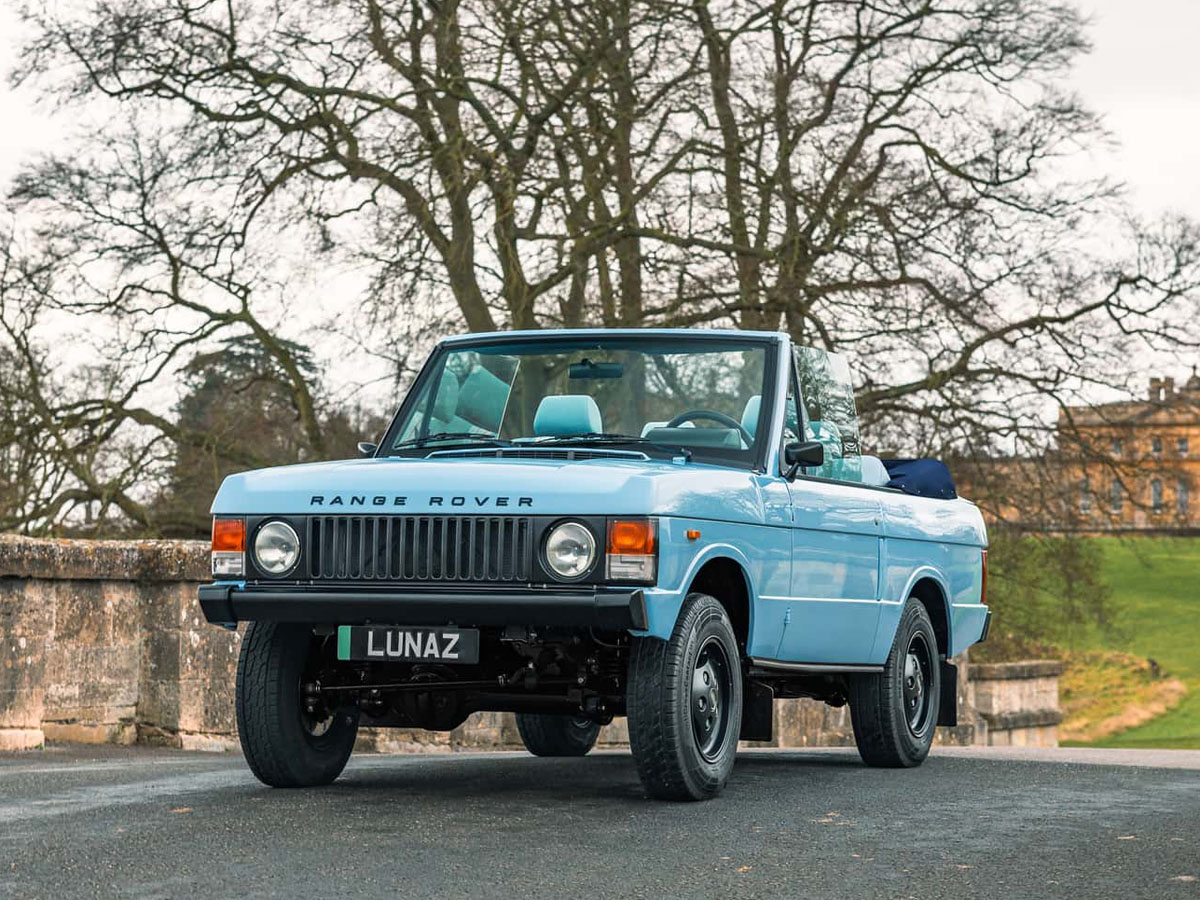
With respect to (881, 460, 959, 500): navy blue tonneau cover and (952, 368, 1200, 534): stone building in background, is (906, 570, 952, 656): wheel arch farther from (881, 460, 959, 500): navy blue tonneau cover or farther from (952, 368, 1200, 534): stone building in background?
(952, 368, 1200, 534): stone building in background

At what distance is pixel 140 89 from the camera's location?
74.1ft

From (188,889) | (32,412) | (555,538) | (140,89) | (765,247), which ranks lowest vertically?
(188,889)

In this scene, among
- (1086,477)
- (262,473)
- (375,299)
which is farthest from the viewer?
(1086,477)

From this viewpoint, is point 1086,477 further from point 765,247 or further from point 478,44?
point 478,44

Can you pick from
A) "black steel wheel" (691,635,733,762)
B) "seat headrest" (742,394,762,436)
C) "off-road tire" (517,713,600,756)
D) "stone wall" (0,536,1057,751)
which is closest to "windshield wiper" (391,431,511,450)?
"seat headrest" (742,394,762,436)

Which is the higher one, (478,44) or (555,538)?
(478,44)

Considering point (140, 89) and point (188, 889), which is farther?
point (140, 89)

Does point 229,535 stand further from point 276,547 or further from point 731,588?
point 731,588

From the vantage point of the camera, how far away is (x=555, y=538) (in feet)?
24.3

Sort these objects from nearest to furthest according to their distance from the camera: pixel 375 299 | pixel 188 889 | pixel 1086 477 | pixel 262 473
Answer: pixel 188 889 → pixel 262 473 → pixel 375 299 → pixel 1086 477

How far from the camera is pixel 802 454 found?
28.6 feet

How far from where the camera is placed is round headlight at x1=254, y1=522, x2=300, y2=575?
7.75 meters

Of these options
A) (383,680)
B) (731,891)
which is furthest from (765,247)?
(731,891)

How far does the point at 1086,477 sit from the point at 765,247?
5.12 m
